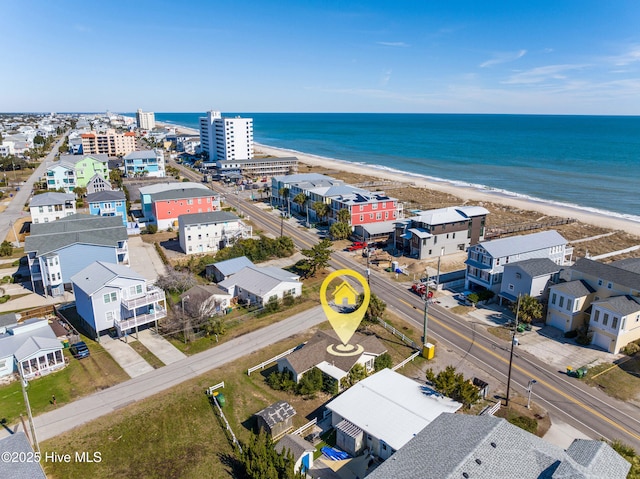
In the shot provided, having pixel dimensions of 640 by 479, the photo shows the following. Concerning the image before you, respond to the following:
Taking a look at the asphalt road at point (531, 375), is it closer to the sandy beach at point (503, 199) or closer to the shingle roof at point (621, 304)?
the shingle roof at point (621, 304)

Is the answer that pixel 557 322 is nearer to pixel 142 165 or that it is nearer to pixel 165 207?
pixel 165 207

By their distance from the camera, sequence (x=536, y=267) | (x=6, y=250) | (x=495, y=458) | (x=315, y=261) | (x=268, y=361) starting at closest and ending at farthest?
(x=495, y=458)
(x=268, y=361)
(x=536, y=267)
(x=315, y=261)
(x=6, y=250)

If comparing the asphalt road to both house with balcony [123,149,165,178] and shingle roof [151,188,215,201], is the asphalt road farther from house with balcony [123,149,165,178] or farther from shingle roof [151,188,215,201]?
house with balcony [123,149,165,178]

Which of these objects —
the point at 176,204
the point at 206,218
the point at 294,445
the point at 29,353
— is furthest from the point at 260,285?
the point at 176,204

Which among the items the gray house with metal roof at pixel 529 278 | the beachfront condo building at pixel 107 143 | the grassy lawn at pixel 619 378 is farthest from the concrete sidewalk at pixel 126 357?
the beachfront condo building at pixel 107 143

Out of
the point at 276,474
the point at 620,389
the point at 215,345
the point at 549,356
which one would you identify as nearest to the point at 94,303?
the point at 215,345

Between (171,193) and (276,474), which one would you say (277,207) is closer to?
(171,193)

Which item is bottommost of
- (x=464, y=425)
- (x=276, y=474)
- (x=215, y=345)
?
(x=215, y=345)
